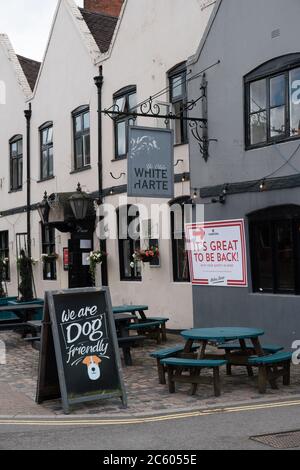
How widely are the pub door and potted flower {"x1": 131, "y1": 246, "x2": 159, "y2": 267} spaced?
296 centimetres

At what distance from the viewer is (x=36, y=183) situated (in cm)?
2120

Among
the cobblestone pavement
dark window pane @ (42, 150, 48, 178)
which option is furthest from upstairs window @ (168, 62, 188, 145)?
dark window pane @ (42, 150, 48, 178)

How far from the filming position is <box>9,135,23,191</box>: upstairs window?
22.5m

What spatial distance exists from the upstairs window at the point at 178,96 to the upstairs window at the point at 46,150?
666 cm

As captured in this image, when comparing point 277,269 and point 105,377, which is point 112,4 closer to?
point 277,269

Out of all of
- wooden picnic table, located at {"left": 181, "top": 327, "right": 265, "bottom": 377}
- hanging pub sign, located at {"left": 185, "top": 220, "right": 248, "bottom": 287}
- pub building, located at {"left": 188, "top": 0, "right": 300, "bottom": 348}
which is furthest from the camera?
hanging pub sign, located at {"left": 185, "top": 220, "right": 248, "bottom": 287}

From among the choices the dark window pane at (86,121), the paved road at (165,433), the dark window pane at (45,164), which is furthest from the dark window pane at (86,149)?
the paved road at (165,433)

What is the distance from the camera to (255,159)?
11.7 m

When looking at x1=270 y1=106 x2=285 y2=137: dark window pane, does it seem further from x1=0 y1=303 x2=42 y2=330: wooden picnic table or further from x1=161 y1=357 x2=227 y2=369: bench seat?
x1=0 y1=303 x2=42 y2=330: wooden picnic table

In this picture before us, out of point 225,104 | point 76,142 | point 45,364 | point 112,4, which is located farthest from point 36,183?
point 45,364

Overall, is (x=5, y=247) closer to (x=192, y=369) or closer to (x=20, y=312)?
(x=20, y=312)

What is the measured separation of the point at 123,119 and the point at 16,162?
24.6ft

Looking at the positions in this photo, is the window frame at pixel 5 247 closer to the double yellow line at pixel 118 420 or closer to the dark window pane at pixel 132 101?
the dark window pane at pixel 132 101

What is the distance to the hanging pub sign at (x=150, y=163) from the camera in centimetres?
1153
